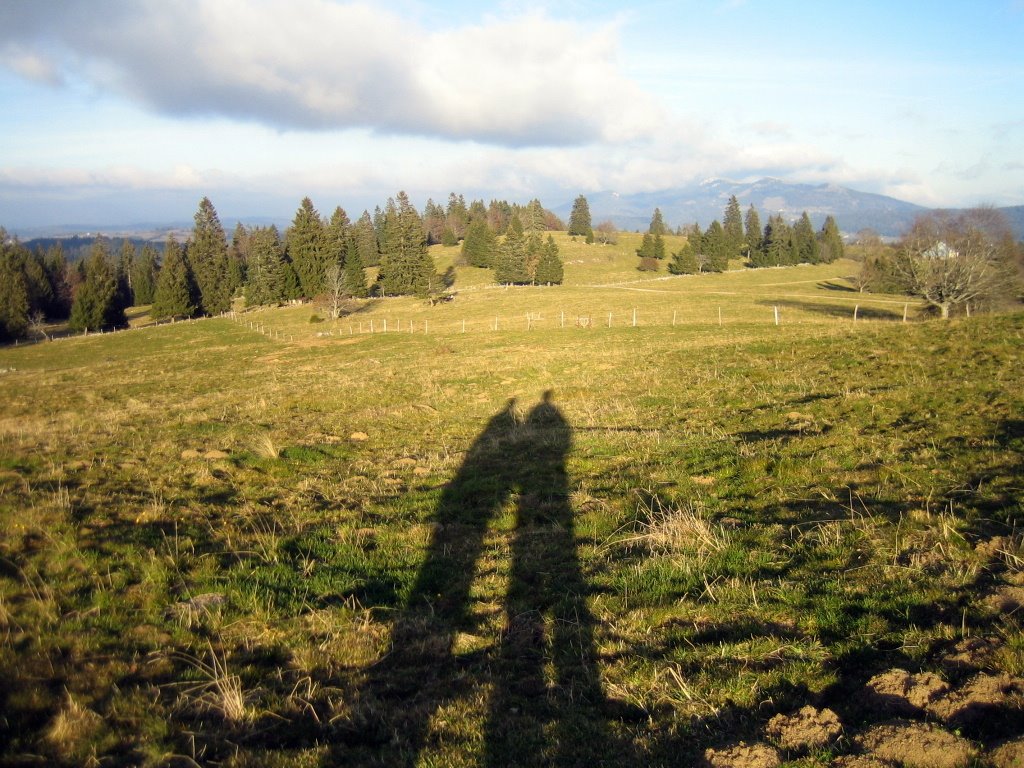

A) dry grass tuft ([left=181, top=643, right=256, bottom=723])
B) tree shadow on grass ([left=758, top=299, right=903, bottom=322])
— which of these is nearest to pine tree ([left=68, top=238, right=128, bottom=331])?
tree shadow on grass ([left=758, top=299, right=903, bottom=322])

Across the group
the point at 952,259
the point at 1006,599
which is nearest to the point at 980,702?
the point at 1006,599

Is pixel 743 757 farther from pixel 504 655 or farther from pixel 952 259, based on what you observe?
pixel 952 259

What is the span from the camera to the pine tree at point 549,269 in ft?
302

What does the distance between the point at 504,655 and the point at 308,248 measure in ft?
289

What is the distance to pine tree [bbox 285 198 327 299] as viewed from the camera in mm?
83750

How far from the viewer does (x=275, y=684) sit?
4.34m

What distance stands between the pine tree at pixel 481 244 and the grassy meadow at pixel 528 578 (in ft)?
313

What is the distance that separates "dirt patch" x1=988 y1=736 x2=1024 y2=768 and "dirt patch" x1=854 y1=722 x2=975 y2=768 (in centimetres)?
10

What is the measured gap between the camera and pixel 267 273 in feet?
276

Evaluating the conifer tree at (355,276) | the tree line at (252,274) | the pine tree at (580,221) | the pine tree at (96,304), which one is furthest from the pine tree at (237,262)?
the pine tree at (580,221)

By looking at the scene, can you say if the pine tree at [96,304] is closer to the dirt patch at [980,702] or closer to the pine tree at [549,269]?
the pine tree at [549,269]

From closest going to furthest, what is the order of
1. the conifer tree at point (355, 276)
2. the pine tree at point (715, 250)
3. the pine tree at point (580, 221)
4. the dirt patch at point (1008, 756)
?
the dirt patch at point (1008, 756)
the conifer tree at point (355, 276)
the pine tree at point (715, 250)
the pine tree at point (580, 221)

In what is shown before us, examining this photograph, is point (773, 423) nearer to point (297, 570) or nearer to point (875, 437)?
point (875, 437)

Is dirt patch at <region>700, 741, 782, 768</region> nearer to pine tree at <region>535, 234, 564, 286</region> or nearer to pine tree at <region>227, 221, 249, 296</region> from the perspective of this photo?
pine tree at <region>535, 234, 564, 286</region>
